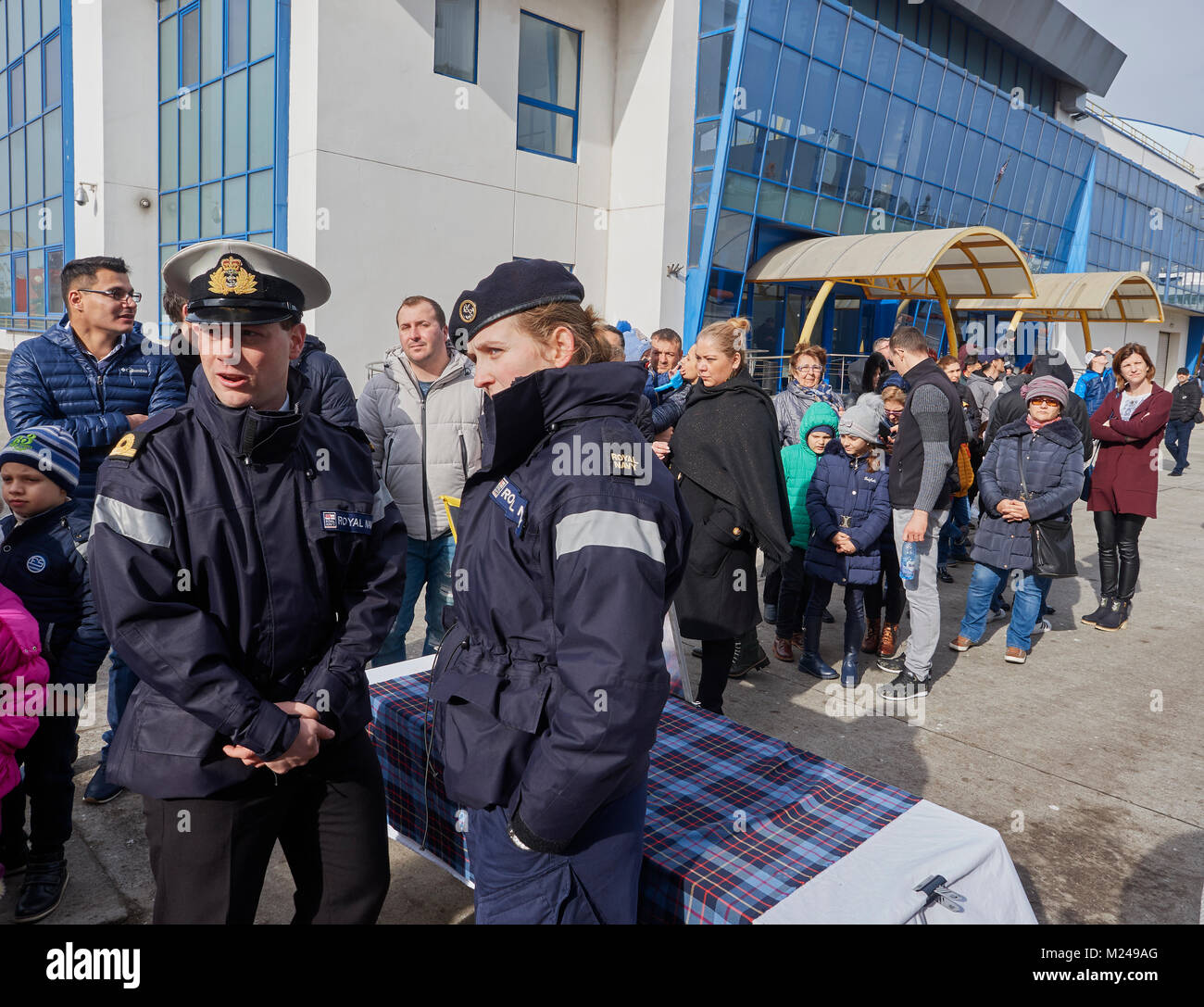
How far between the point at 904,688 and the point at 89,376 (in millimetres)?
4738

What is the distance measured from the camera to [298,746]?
1.97 metres

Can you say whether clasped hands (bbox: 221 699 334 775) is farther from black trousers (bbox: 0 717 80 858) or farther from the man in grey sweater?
the man in grey sweater

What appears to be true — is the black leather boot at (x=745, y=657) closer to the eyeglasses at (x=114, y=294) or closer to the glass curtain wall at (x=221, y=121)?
the eyeglasses at (x=114, y=294)

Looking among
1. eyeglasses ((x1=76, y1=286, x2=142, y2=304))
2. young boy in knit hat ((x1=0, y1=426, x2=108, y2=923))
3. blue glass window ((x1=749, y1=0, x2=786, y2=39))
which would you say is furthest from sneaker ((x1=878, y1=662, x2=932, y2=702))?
blue glass window ((x1=749, y1=0, x2=786, y2=39))

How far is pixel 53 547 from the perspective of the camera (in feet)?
9.93

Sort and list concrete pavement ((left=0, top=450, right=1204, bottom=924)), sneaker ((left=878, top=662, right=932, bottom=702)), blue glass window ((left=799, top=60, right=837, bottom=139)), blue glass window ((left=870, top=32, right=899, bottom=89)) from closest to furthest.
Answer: concrete pavement ((left=0, top=450, right=1204, bottom=924))
sneaker ((left=878, top=662, right=932, bottom=702))
blue glass window ((left=799, top=60, right=837, bottom=139))
blue glass window ((left=870, top=32, right=899, bottom=89))

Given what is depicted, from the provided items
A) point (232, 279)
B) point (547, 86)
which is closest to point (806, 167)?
point (547, 86)

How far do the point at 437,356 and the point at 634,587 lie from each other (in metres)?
2.95

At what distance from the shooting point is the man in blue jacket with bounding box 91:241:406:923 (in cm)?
189

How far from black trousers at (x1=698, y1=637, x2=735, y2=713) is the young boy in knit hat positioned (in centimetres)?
266

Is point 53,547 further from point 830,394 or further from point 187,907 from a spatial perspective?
point 830,394

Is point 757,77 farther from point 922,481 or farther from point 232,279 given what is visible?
point 232,279

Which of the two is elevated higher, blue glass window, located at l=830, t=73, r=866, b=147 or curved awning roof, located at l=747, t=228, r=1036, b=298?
blue glass window, located at l=830, t=73, r=866, b=147

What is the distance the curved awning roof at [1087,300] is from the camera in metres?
22.8
